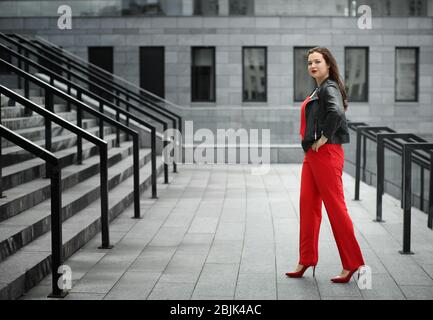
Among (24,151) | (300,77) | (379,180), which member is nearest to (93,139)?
(24,151)

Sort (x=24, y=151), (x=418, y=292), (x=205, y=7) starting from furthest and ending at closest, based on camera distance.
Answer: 1. (x=205, y=7)
2. (x=24, y=151)
3. (x=418, y=292)

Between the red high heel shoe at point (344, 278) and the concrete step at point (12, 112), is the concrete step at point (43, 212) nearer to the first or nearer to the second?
the concrete step at point (12, 112)

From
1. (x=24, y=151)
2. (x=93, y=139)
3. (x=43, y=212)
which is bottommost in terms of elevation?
(x=43, y=212)

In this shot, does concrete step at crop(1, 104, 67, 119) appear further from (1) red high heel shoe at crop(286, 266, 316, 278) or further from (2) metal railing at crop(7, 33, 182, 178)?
(1) red high heel shoe at crop(286, 266, 316, 278)

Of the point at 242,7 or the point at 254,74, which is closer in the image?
the point at 242,7

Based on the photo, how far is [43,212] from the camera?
752 cm

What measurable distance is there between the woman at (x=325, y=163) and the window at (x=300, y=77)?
60.2 feet

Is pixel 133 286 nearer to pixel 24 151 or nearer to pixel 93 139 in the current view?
pixel 93 139

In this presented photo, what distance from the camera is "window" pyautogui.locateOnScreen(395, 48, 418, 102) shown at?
977 inches

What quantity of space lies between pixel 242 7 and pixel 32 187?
17.0m

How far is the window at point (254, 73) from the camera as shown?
2442cm

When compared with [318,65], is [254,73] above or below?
above

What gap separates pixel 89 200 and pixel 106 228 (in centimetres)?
154

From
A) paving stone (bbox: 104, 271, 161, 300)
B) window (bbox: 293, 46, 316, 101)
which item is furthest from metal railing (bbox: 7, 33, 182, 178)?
window (bbox: 293, 46, 316, 101)
